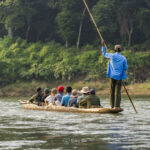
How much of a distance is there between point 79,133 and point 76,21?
121ft

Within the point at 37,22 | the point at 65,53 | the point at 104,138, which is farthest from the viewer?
the point at 37,22

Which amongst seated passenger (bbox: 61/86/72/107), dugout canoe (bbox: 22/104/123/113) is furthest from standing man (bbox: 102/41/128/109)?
seated passenger (bbox: 61/86/72/107)

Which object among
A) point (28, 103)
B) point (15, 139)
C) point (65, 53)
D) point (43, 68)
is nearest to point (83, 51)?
point (65, 53)

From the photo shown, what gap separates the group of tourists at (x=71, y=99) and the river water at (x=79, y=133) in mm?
2240

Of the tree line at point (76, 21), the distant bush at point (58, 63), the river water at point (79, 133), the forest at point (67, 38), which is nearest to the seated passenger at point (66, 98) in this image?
the river water at point (79, 133)

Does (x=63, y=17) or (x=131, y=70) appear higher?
(x=63, y=17)

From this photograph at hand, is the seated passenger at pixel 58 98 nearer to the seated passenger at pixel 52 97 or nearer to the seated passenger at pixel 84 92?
the seated passenger at pixel 52 97

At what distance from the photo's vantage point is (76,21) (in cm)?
4812

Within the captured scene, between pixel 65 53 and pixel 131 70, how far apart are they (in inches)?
271

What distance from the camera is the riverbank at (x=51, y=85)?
37.5 metres

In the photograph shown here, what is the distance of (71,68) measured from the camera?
43.1 meters

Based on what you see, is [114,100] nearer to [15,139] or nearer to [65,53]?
[15,139]

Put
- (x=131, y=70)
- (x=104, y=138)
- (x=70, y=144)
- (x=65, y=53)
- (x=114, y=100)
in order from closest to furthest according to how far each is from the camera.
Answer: (x=70, y=144) < (x=104, y=138) < (x=114, y=100) < (x=131, y=70) < (x=65, y=53)

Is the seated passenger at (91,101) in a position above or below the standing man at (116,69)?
below
